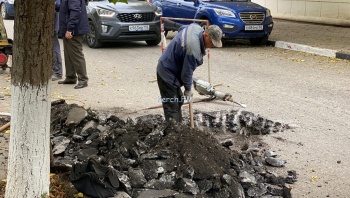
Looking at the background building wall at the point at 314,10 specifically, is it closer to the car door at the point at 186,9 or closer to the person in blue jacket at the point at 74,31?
the car door at the point at 186,9

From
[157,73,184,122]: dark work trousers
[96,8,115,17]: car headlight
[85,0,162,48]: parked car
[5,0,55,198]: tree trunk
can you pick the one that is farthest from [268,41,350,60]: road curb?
[5,0,55,198]: tree trunk

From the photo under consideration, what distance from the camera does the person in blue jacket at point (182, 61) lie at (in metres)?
6.38

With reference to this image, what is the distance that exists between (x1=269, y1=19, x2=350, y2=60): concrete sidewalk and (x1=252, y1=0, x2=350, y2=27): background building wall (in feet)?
1.83

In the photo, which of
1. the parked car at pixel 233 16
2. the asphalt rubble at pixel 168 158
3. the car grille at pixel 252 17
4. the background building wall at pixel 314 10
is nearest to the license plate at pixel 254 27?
the parked car at pixel 233 16

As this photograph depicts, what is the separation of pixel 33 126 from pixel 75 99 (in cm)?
516

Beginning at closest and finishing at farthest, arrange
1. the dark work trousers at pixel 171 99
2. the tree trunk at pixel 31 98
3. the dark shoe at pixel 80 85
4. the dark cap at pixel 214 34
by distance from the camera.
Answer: the tree trunk at pixel 31 98
the dark cap at pixel 214 34
the dark work trousers at pixel 171 99
the dark shoe at pixel 80 85

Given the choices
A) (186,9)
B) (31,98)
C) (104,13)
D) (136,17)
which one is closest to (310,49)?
(186,9)

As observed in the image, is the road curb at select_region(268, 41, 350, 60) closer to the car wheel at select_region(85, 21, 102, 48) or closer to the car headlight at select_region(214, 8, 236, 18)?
the car headlight at select_region(214, 8, 236, 18)

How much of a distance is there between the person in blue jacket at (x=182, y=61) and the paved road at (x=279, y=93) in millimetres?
1386

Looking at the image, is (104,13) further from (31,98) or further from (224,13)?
(31,98)

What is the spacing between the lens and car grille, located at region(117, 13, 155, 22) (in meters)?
15.3

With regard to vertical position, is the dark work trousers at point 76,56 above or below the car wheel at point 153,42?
above

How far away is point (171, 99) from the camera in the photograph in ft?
22.5

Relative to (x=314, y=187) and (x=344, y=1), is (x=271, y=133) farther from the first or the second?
(x=344, y=1)
